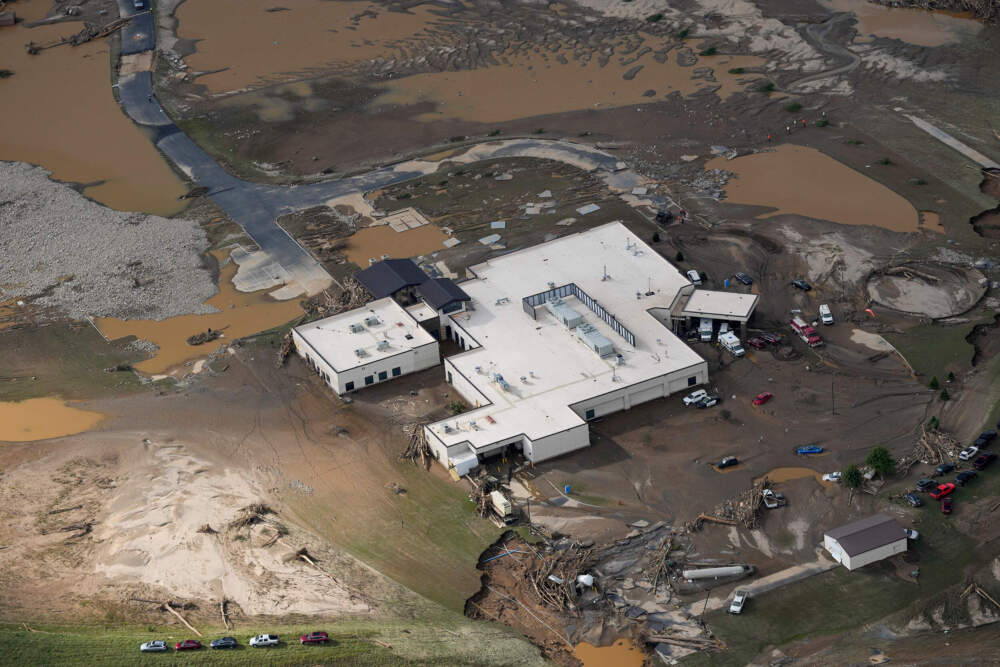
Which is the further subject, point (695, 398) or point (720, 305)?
point (720, 305)

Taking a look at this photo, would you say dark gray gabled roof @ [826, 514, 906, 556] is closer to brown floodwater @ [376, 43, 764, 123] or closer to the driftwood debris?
the driftwood debris

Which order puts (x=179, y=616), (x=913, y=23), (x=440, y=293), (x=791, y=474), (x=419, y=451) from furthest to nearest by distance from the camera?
1. (x=913, y=23)
2. (x=440, y=293)
3. (x=419, y=451)
4. (x=791, y=474)
5. (x=179, y=616)

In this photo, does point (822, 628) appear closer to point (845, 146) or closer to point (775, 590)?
point (775, 590)

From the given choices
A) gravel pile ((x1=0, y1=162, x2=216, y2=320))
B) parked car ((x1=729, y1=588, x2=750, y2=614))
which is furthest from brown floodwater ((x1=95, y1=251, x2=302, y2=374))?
parked car ((x1=729, y1=588, x2=750, y2=614))

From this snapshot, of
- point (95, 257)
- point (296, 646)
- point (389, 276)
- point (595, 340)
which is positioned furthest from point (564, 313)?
point (95, 257)

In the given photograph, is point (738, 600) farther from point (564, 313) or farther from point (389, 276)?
point (389, 276)

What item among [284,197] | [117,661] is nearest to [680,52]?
[284,197]

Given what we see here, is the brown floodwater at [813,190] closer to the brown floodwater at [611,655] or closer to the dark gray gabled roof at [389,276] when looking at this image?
the dark gray gabled roof at [389,276]
